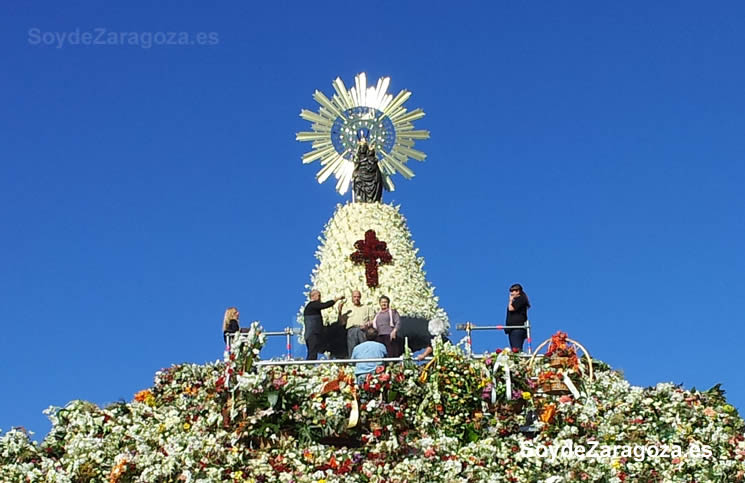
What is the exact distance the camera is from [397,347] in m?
17.6

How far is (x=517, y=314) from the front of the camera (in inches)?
699

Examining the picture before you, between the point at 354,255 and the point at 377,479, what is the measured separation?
8421mm

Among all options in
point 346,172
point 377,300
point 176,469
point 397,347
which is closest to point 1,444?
point 176,469

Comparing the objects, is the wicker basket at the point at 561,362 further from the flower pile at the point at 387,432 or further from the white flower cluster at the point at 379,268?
the white flower cluster at the point at 379,268

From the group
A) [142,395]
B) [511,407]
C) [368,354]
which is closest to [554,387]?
[511,407]

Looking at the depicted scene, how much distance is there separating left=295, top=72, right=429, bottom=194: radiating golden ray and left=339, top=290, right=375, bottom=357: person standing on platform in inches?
132

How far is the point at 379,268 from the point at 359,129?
3287 millimetres

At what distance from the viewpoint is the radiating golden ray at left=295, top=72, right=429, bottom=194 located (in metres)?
22.2

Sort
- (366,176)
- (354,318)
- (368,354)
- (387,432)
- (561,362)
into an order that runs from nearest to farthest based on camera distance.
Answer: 1. (387,432)
2. (561,362)
3. (368,354)
4. (354,318)
5. (366,176)

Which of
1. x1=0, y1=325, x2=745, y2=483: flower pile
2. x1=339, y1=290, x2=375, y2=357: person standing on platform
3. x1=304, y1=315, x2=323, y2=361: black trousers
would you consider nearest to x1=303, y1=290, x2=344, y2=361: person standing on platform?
x1=304, y1=315, x2=323, y2=361: black trousers

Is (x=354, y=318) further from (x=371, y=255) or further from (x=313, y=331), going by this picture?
(x=313, y=331)

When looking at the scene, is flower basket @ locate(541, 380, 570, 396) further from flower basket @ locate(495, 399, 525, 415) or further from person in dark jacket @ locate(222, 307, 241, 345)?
person in dark jacket @ locate(222, 307, 241, 345)

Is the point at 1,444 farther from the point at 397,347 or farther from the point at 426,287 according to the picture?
the point at 426,287

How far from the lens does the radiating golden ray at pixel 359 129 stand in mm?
22203
